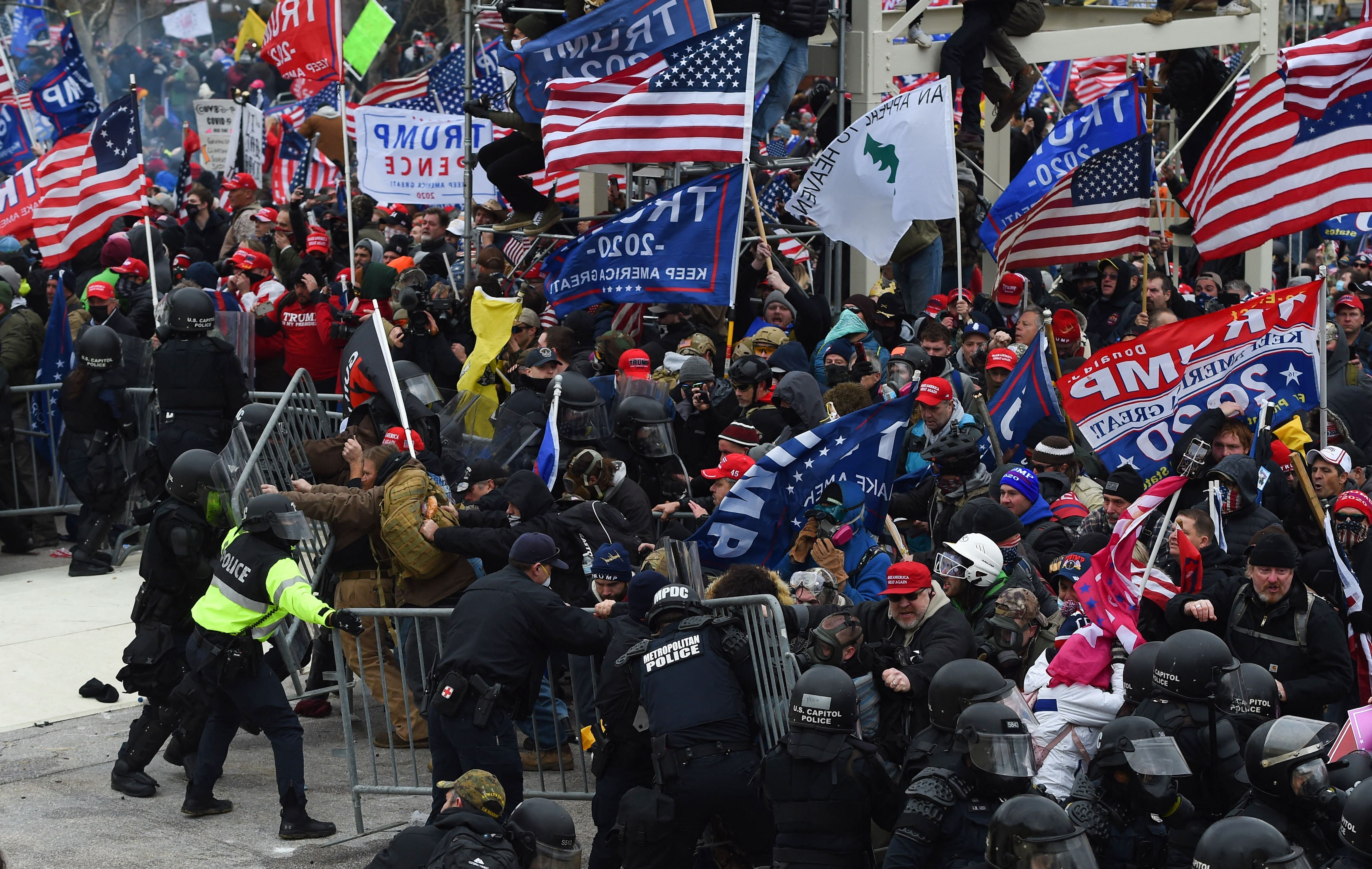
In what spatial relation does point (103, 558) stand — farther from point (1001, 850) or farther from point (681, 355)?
point (1001, 850)

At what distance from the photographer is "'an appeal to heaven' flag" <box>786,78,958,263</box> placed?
11.4m

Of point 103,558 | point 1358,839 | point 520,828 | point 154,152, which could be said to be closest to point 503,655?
point 520,828

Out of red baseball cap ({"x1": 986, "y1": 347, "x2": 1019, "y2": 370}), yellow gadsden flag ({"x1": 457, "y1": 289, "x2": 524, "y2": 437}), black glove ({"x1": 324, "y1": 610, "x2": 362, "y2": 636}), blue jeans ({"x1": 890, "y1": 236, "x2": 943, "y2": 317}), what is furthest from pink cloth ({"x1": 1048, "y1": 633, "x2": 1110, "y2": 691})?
blue jeans ({"x1": 890, "y1": 236, "x2": 943, "y2": 317})

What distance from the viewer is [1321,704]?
6988 millimetres

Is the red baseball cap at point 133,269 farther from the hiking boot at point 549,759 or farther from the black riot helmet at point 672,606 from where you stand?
the black riot helmet at point 672,606

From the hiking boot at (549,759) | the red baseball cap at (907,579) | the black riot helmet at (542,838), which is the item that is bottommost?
the hiking boot at (549,759)

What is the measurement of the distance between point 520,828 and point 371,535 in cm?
367

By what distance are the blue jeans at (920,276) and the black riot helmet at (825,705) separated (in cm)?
753

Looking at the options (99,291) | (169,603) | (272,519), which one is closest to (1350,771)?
(272,519)

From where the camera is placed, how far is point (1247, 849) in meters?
4.89

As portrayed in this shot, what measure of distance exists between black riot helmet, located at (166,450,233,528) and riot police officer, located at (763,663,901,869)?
3825mm

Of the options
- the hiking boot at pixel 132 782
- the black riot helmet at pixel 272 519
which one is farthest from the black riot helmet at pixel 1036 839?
the hiking boot at pixel 132 782

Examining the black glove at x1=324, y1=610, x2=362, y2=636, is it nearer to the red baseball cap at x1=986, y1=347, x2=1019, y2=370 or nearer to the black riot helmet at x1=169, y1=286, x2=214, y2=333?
the black riot helmet at x1=169, y1=286, x2=214, y2=333

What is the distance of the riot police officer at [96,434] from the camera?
12.7m
